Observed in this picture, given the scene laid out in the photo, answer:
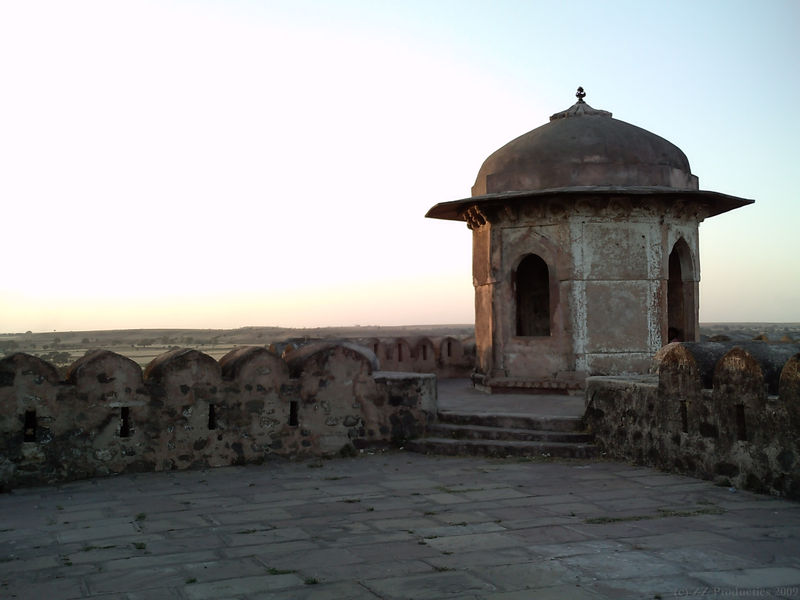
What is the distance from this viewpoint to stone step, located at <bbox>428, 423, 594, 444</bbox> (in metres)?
9.67

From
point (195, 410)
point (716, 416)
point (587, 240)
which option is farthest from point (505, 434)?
point (587, 240)

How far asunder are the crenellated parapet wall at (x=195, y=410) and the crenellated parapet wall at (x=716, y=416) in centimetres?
257

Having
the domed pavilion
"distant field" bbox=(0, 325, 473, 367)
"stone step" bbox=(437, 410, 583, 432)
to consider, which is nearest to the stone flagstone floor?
"stone step" bbox=(437, 410, 583, 432)

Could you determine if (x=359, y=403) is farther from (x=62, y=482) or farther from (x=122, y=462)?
(x=62, y=482)

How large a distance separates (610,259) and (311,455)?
5.75m

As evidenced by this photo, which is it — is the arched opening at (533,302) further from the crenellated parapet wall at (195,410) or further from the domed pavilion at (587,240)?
the crenellated parapet wall at (195,410)

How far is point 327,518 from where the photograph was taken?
260 inches

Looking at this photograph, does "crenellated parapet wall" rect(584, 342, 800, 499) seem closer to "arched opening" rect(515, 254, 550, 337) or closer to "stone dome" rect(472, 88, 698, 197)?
"stone dome" rect(472, 88, 698, 197)

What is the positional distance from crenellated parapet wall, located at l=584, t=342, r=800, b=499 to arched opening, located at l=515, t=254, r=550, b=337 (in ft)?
22.8

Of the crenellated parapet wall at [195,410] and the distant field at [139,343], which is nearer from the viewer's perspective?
the crenellated parapet wall at [195,410]

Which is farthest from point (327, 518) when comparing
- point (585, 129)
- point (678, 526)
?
point (585, 129)

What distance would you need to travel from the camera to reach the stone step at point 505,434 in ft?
31.7

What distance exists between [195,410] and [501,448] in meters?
3.47

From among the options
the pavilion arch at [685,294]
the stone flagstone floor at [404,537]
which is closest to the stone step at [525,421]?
the stone flagstone floor at [404,537]
